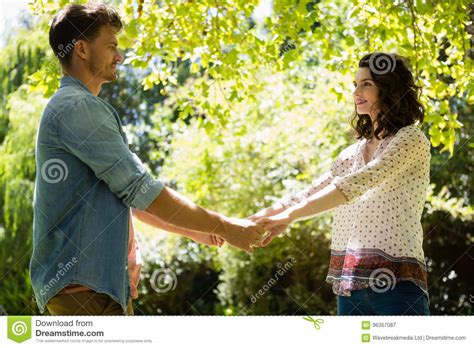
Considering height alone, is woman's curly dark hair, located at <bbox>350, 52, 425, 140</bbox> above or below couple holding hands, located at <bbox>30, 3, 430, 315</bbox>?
above

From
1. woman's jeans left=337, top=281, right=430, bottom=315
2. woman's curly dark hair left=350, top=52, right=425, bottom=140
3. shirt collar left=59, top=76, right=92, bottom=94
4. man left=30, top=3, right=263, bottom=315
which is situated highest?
woman's curly dark hair left=350, top=52, right=425, bottom=140

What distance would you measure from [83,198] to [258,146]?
16.3 ft

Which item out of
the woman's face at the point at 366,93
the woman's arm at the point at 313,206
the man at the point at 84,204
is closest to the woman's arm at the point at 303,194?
the woman's arm at the point at 313,206

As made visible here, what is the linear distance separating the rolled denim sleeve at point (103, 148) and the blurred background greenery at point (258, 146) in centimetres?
217

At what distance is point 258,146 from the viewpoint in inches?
281

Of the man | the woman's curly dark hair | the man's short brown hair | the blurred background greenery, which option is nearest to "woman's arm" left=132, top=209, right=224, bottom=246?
the man

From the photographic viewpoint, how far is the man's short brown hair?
2443 millimetres

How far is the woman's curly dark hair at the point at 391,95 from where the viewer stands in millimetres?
2762

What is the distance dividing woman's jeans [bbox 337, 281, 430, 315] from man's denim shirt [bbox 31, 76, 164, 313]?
0.81 metres

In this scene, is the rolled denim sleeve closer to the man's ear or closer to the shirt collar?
the shirt collar

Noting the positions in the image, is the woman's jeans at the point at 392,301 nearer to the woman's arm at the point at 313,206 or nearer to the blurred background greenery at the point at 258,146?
the woman's arm at the point at 313,206

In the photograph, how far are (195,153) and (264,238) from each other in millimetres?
4206

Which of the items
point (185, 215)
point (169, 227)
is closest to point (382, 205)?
point (185, 215)

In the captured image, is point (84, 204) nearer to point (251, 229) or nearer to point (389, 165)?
point (251, 229)
